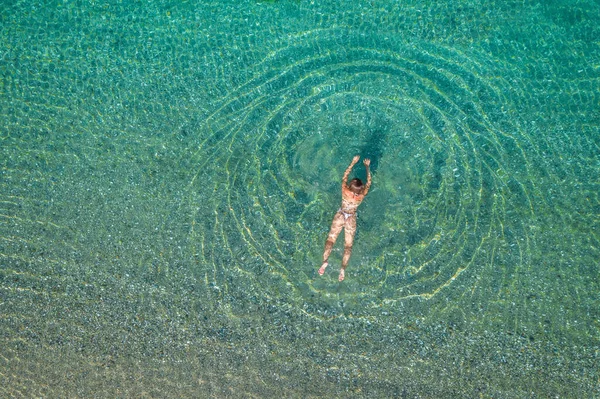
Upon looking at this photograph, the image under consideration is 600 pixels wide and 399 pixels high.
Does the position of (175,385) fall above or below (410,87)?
below

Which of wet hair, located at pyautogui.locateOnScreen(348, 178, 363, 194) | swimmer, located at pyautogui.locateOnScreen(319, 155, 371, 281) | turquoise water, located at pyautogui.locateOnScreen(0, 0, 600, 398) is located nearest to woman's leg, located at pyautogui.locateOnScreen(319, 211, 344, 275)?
swimmer, located at pyautogui.locateOnScreen(319, 155, 371, 281)

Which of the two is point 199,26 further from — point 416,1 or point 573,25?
point 573,25

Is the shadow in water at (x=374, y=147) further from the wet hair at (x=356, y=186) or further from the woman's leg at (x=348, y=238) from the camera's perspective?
the woman's leg at (x=348, y=238)

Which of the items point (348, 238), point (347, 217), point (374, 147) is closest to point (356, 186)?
point (347, 217)

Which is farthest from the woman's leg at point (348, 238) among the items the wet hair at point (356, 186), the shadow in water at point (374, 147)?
the shadow in water at point (374, 147)

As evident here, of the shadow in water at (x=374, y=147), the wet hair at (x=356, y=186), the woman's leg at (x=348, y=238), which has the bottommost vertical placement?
the woman's leg at (x=348, y=238)

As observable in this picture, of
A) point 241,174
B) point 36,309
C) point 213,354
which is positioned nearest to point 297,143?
point 241,174

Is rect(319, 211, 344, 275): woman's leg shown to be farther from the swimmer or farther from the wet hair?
the wet hair
